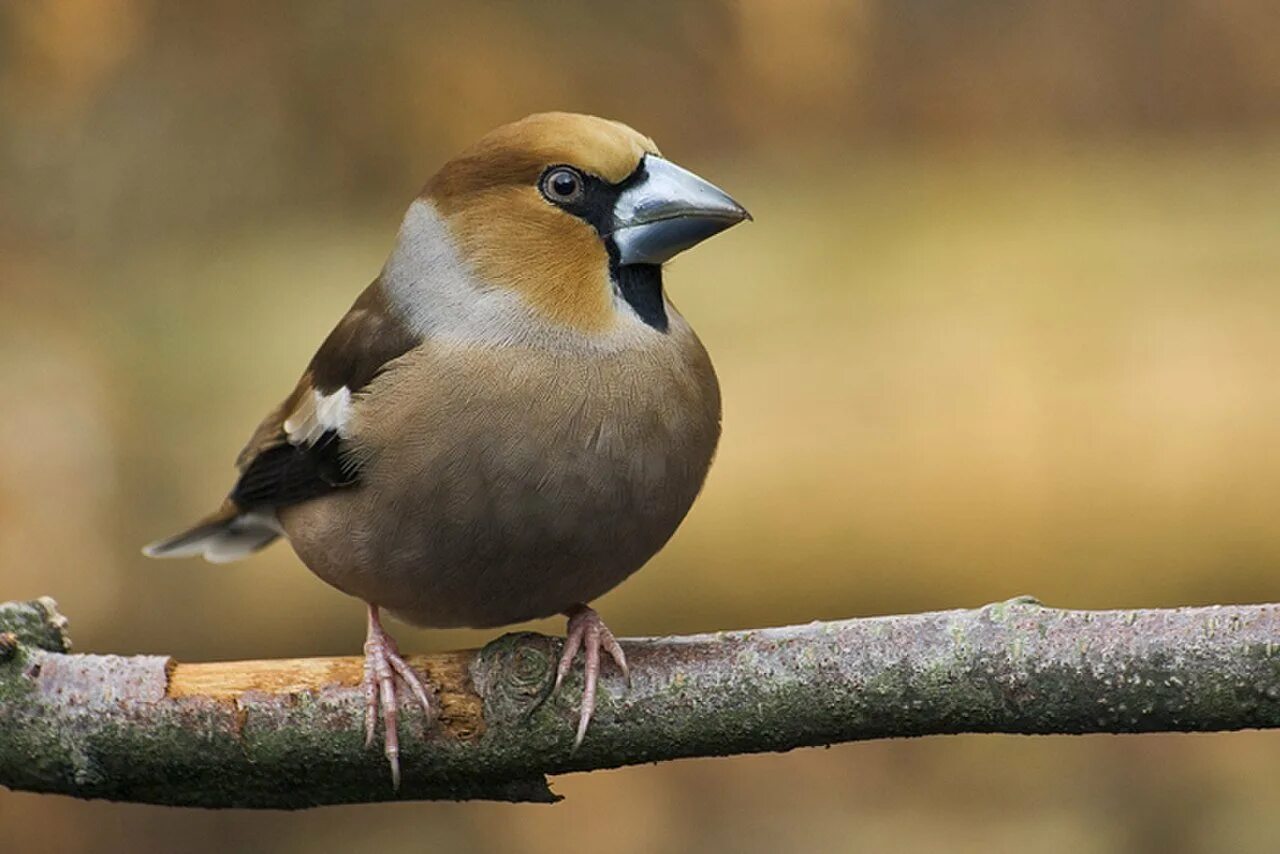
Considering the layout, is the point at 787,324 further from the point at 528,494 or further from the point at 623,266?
the point at 528,494

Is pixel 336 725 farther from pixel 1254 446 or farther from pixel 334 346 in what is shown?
pixel 1254 446

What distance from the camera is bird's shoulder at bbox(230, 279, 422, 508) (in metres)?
2.11

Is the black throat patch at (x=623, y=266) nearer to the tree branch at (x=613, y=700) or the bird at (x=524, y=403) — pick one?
the bird at (x=524, y=403)

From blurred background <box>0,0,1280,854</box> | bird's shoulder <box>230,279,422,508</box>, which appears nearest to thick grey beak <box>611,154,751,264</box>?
bird's shoulder <box>230,279,422,508</box>

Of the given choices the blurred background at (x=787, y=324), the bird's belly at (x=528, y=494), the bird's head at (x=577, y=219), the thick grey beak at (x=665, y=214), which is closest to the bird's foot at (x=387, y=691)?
the bird's belly at (x=528, y=494)

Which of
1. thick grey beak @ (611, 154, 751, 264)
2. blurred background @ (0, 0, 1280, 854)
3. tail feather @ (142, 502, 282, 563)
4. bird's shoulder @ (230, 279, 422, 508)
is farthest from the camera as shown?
blurred background @ (0, 0, 1280, 854)

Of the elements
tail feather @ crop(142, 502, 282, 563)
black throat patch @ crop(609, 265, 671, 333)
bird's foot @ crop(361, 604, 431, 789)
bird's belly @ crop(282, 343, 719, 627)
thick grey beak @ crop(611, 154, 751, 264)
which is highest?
thick grey beak @ crop(611, 154, 751, 264)

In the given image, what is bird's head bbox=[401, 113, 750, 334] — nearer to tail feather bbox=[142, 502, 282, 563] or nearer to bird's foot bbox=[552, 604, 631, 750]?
bird's foot bbox=[552, 604, 631, 750]

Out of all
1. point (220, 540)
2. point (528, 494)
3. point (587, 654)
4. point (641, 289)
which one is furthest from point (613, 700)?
point (220, 540)

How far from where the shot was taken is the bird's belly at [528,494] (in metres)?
1.95

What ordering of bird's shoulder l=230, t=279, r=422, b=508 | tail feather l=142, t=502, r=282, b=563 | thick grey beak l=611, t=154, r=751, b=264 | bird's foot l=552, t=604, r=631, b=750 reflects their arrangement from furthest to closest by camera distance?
tail feather l=142, t=502, r=282, b=563 → bird's shoulder l=230, t=279, r=422, b=508 → thick grey beak l=611, t=154, r=751, b=264 → bird's foot l=552, t=604, r=631, b=750

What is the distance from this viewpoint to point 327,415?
2.19 metres

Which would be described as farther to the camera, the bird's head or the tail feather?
the tail feather

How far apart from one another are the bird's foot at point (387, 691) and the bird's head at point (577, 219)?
419 mm
